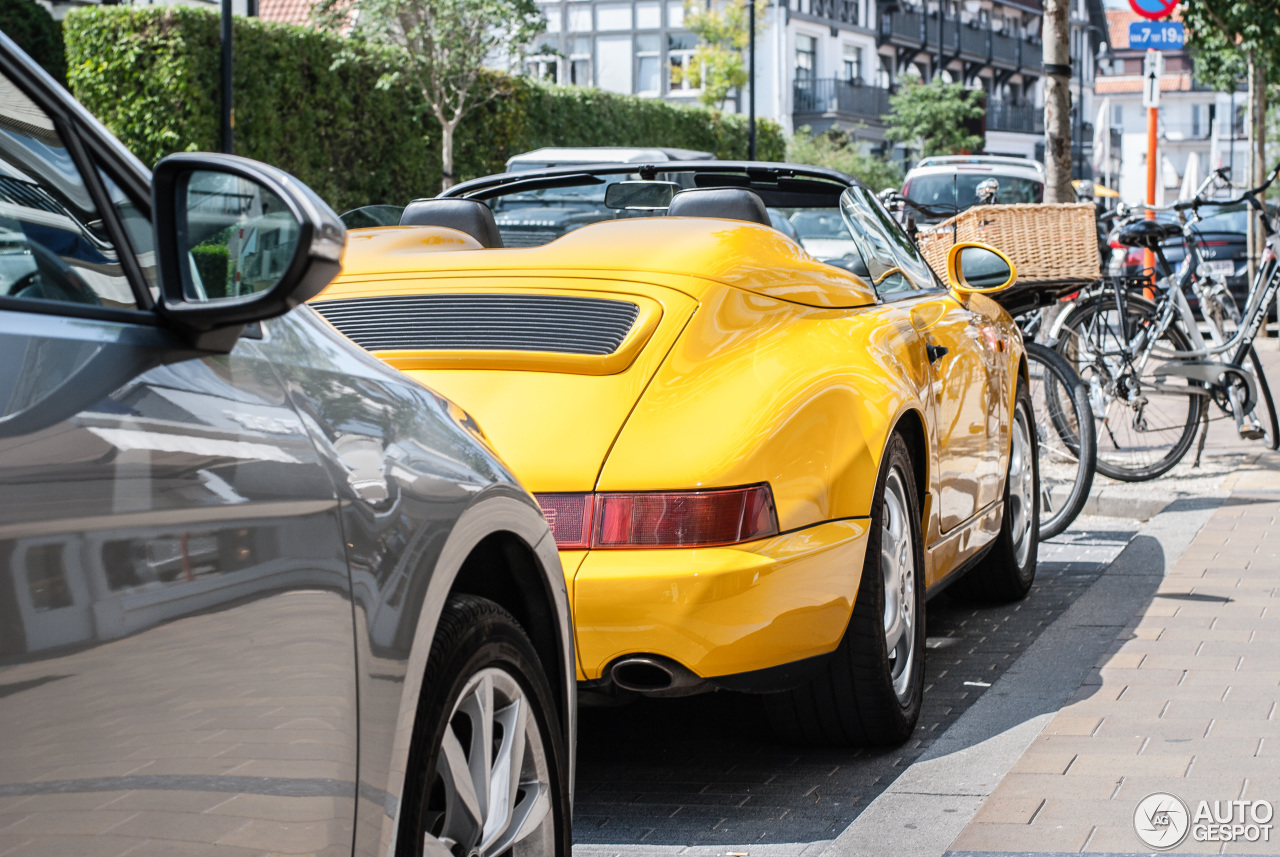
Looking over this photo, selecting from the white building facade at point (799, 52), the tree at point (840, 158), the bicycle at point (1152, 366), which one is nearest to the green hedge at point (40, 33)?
the bicycle at point (1152, 366)

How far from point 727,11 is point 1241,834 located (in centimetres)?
4795

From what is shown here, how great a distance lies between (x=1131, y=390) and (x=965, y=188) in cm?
1591

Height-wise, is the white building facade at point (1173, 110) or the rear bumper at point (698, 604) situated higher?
the white building facade at point (1173, 110)

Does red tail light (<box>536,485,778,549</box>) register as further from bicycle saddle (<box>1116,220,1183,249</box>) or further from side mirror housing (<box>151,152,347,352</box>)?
bicycle saddle (<box>1116,220,1183,249</box>)

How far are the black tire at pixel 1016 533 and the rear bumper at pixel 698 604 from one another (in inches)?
90.0

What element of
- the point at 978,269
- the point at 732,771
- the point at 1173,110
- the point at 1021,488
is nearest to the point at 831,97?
the point at 978,269

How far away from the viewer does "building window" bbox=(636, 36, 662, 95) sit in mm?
59312

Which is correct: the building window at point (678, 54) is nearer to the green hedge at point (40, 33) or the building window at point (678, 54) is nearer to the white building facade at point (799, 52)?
the white building facade at point (799, 52)

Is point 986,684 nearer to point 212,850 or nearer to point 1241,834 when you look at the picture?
point 1241,834

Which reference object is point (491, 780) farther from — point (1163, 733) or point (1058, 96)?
point (1058, 96)

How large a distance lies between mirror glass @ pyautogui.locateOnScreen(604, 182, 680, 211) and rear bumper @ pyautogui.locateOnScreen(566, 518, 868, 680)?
190 centimetres

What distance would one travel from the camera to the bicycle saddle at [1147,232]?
8844 mm

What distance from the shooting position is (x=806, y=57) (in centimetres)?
6159

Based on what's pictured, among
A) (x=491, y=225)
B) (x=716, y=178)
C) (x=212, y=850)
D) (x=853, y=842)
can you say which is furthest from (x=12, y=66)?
(x=716, y=178)
